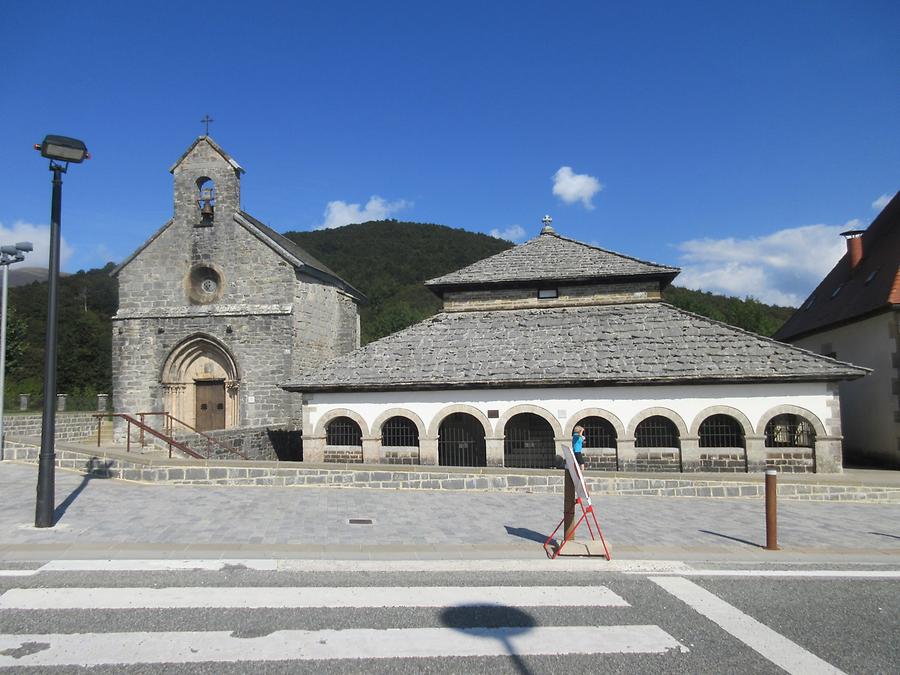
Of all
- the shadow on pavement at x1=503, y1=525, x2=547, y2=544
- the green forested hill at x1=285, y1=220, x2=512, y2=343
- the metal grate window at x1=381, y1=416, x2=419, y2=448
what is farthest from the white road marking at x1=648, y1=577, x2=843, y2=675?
the green forested hill at x1=285, y1=220, x2=512, y2=343

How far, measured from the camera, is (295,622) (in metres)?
5.28

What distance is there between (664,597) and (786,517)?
5591 mm

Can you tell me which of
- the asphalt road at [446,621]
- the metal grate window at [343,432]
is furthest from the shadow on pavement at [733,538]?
the metal grate window at [343,432]

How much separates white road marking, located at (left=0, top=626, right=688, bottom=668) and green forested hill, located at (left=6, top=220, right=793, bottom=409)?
28.7m

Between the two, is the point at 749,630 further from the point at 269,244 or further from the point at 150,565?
the point at 269,244

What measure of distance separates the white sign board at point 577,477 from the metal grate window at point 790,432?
10.9m

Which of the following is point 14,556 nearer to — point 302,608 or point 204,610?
point 204,610

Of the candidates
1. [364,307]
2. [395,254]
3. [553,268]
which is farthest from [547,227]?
[395,254]

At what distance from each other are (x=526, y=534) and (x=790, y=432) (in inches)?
520

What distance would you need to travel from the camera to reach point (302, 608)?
5.62 m

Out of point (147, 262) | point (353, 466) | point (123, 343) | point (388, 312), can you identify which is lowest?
point (353, 466)

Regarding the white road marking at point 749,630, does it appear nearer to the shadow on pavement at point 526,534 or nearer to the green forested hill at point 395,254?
the shadow on pavement at point 526,534

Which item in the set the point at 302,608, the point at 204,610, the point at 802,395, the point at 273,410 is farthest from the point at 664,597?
the point at 273,410

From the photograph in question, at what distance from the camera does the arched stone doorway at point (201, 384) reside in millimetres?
22547
